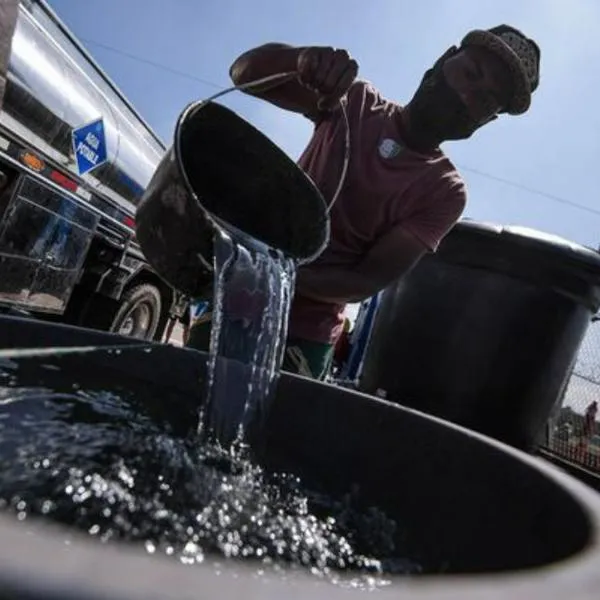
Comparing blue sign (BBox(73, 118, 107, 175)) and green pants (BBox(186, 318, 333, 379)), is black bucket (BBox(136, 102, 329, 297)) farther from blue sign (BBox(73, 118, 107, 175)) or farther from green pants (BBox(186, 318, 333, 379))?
blue sign (BBox(73, 118, 107, 175))

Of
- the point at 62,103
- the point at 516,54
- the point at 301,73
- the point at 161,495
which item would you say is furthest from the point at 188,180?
the point at 62,103

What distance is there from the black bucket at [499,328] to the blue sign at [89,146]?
2.72m

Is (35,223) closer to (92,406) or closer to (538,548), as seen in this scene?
(92,406)

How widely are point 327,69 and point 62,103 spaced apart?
3.03 metres

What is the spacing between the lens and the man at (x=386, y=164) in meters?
2.05

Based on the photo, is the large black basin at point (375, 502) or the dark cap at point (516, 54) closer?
the large black basin at point (375, 502)

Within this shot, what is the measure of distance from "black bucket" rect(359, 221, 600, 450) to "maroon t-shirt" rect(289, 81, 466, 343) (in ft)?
3.55

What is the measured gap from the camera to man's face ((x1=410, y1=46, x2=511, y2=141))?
2047 millimetres

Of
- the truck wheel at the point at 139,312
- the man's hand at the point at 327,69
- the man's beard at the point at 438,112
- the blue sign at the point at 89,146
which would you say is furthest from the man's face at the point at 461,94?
the truck wheel at the point at 139,312

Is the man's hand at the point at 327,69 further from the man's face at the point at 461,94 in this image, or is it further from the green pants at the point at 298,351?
the green pants at the point at 298,351

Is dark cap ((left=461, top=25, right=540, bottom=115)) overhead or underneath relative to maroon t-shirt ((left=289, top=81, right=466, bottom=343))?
overhead

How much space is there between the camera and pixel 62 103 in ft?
13.1

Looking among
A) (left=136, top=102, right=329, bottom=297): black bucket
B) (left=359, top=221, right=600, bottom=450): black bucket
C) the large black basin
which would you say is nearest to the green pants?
(left=136, top=102, right=329, bottom=297): black bucket

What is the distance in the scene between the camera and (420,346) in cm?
336
